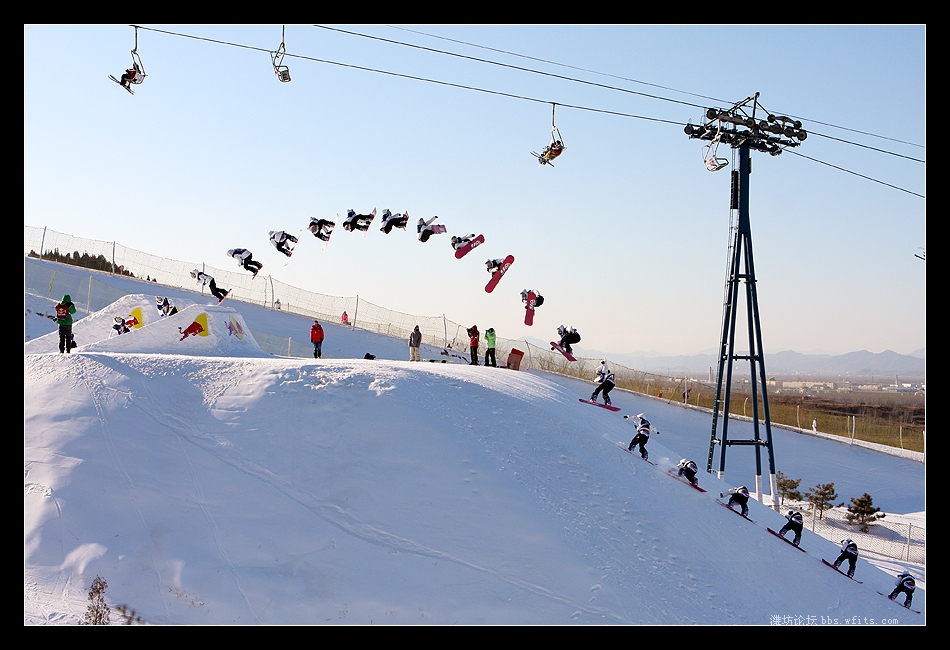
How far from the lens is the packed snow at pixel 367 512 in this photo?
10391mm

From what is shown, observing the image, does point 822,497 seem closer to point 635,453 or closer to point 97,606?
point 635,453

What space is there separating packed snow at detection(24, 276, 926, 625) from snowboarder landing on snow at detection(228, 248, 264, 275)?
828cm

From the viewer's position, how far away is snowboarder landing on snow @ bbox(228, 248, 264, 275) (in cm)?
2378

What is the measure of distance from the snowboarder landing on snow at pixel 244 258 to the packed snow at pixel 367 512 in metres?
8.28

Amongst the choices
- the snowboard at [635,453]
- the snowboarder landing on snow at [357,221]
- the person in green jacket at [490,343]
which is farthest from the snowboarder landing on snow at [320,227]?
the snowboard at [635,453]

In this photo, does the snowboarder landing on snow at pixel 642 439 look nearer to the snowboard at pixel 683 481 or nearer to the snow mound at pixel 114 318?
the snowboard at pixel 683 481

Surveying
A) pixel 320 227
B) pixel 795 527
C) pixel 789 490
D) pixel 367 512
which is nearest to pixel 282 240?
pixel 320 227

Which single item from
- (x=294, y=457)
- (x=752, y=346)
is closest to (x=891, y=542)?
(x=752, y=346)

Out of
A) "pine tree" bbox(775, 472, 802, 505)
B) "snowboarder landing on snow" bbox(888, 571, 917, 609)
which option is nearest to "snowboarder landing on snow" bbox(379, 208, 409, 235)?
"snowboarder landing on snow" bbox(888, 571, 917, 609)

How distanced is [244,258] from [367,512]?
48.0ft

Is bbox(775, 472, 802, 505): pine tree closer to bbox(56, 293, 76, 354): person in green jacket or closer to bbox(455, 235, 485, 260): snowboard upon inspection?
bbox(455, 235, 485, 260): snowboard

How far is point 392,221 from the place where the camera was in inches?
808

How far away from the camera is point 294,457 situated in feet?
41.8
